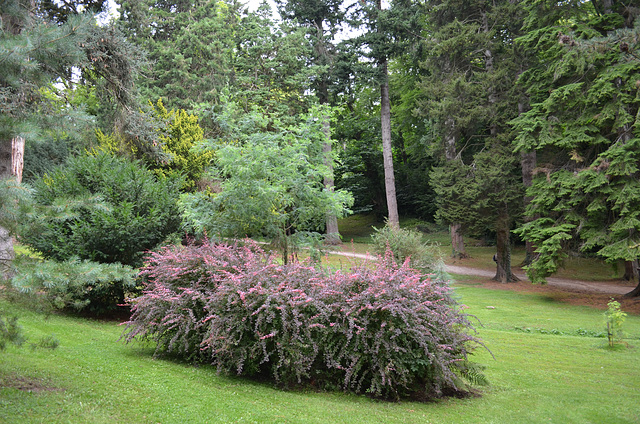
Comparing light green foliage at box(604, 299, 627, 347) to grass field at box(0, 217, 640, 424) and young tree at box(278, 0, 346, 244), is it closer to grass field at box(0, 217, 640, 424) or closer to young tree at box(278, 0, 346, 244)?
grass field at box(0, 217, 640, 424)

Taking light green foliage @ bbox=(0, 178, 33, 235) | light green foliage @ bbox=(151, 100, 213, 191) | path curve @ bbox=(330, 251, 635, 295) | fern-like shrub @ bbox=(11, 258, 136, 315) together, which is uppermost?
light green foliage @ bbox=(151, 100, 213, 191)

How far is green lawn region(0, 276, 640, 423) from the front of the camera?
4.21 metres

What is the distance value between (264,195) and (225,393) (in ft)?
14.9

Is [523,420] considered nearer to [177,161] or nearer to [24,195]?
[24,195]

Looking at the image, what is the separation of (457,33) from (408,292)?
686 inches

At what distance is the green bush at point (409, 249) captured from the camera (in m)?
8.59

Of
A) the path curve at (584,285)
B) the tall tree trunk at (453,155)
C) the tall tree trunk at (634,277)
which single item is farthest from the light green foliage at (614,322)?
the tall tree trunk at (453,155)

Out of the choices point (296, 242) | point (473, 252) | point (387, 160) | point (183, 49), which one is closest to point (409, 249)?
point (296, 242)

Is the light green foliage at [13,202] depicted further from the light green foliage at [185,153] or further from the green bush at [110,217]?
the light green foliage at [185,153]

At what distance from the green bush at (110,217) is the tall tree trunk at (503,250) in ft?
46.8

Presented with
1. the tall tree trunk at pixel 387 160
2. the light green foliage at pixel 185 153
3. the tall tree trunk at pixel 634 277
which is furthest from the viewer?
the tall tree trunk at pixel 387 160

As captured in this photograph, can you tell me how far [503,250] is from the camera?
755 inches

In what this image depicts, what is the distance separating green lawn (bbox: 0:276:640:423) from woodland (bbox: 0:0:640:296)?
1.70m

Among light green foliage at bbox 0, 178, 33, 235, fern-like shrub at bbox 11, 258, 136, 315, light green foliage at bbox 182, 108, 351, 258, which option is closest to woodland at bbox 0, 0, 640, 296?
light green foliage at bbox 182, 108, 351, 258
